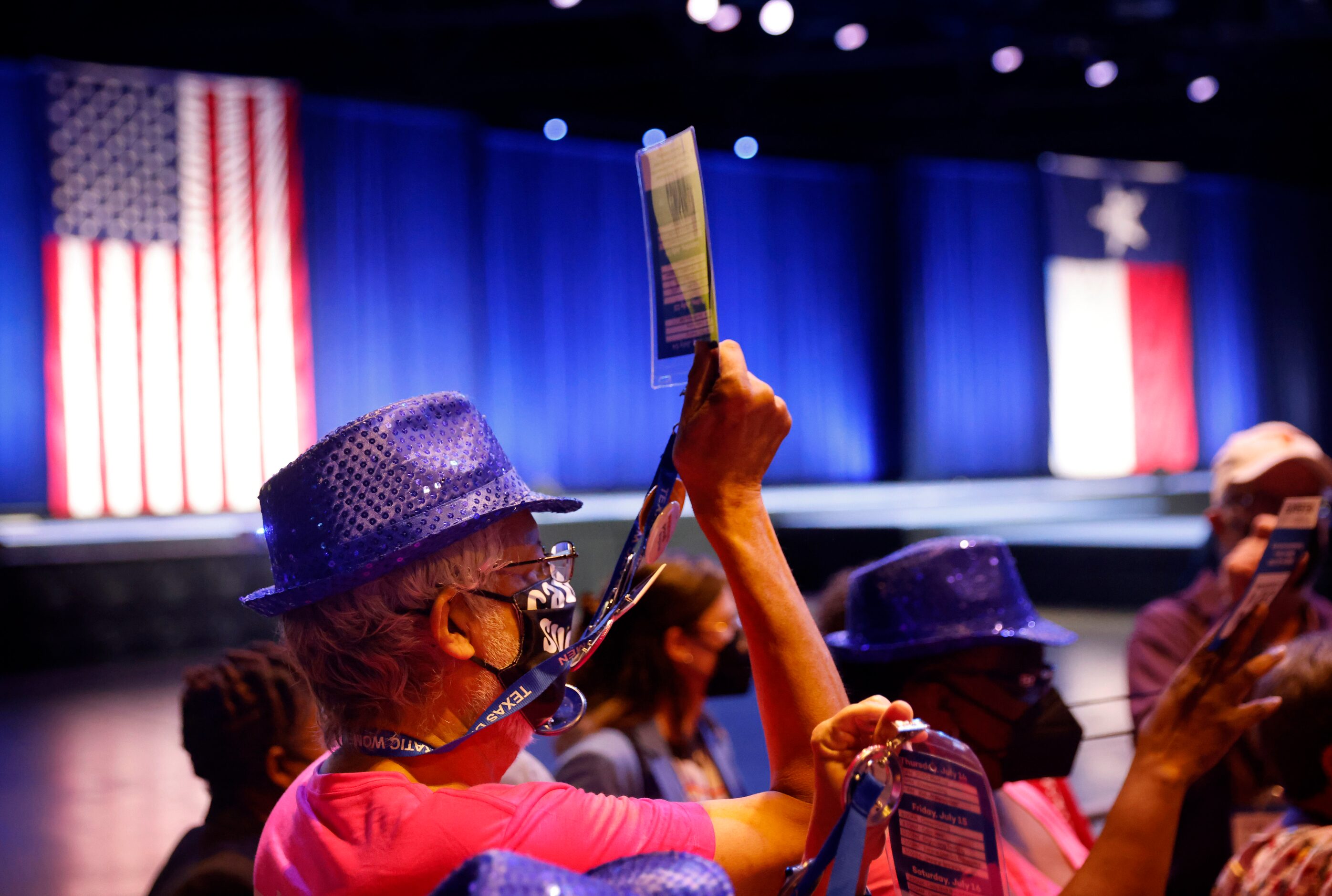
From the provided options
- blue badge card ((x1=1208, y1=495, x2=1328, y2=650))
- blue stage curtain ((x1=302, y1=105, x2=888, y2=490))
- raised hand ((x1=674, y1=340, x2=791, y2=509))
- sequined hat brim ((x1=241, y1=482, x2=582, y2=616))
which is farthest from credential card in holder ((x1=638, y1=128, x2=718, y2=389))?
blue stage curtain ((x1=302, y1=105, x2=888, y2=490))

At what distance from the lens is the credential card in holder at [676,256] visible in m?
0.81

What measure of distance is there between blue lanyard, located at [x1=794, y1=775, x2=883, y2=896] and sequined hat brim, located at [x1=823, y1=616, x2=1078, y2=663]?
78cm

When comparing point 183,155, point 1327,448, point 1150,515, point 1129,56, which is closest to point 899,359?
point 1150,515

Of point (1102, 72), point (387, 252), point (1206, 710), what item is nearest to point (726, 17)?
point (387, 252)

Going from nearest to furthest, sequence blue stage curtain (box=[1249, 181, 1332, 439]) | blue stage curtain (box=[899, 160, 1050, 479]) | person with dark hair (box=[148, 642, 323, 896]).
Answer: person with dark hair (box=[148, 642, 323, 896]) < blue stage curtain (box=[899, 160, 1050, 479]) < blue stage curtain (box=[1249, 181, 1332, 439])

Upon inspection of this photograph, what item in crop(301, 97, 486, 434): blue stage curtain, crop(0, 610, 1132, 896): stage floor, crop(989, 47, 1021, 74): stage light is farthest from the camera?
crop(989, 47, 1021, 74): stage light

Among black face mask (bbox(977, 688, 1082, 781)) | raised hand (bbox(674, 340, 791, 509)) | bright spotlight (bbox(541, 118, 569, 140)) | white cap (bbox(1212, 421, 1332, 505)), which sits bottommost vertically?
black face mask (bbox(977, 688, 1082, 781))

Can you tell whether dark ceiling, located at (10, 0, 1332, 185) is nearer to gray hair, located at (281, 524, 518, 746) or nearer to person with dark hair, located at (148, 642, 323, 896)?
person with dark hair, located at (148, 642, 323, 896)

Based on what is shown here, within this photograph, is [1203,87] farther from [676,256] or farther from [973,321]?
[676,256]

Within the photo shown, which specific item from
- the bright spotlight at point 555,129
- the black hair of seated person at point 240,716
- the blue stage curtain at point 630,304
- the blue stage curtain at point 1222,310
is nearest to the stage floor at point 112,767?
the black hair of seated person at point 240,716

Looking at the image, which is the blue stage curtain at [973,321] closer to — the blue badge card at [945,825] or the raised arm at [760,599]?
the raised arm at [760,599]

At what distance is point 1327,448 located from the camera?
577 inches

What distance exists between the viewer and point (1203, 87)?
1153 cm

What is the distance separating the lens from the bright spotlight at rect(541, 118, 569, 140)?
38.5 feet
